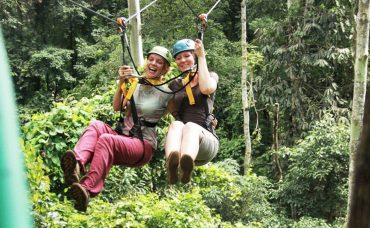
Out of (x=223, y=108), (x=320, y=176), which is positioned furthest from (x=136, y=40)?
(x=223, y=108)

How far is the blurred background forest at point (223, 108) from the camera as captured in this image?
5.14 m

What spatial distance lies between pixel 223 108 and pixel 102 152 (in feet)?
34.5

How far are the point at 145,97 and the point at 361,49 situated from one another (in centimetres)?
431

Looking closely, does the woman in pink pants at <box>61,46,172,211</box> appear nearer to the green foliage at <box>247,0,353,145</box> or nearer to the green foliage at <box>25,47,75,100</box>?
the green foliage at <box>247,0,353,145</box>

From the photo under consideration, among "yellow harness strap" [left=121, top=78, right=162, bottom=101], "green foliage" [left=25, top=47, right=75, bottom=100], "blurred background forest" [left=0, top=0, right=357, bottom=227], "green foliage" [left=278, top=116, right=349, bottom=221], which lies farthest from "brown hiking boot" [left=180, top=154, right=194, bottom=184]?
"green foliage" [left=25, top=47, right=75, bottom=100]

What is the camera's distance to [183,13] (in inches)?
516

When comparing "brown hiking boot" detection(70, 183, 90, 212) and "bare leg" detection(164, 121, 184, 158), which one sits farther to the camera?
"bare leg" detection(164, 121, 184, 158)

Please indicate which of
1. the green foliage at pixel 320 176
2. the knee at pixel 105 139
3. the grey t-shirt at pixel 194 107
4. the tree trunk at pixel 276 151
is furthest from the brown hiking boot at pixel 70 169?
the tree trunk at pixel 276 151

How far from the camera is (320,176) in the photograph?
27.8 ft

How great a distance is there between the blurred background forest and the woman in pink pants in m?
0.98

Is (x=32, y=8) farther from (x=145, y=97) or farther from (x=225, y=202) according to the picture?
(x=145, y=97)

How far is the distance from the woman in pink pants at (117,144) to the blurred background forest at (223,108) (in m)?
0.98

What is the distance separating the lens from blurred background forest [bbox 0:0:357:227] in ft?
16.9

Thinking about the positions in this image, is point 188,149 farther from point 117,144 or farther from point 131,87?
point 131,87
